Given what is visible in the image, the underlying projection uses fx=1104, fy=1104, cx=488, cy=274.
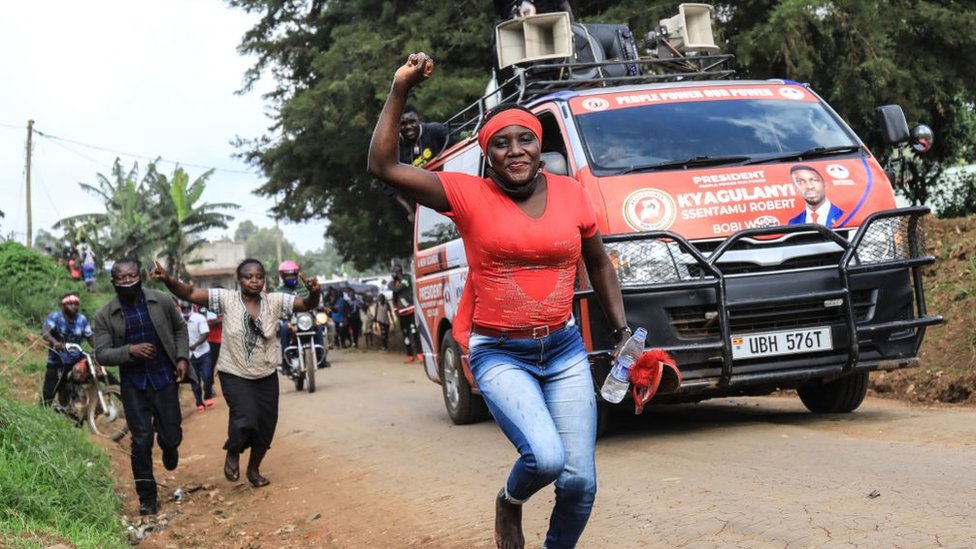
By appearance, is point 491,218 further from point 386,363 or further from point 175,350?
point 386,363

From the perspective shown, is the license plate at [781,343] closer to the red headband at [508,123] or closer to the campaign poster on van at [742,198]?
the campaign poster on van at [742,198]

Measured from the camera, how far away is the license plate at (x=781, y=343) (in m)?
7.21

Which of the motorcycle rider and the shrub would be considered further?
the shrub

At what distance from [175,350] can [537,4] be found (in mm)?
5351

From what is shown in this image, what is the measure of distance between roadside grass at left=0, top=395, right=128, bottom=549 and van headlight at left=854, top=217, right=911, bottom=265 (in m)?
5.09

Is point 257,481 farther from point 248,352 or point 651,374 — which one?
point 651,374

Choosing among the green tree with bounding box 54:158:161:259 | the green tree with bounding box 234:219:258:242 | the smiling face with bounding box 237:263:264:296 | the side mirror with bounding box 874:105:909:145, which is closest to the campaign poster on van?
the side mirror with bounding box 874:105:909:145

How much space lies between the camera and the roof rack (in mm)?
8492

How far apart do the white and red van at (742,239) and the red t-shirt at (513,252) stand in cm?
277

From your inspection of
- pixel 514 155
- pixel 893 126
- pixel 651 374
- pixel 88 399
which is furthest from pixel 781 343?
pixel 88 399

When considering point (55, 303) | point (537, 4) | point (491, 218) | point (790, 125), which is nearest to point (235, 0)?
point (55, 303)

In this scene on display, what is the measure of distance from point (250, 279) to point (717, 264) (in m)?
3.49

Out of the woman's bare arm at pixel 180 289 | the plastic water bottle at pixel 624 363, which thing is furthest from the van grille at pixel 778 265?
the woman's bare arm at pixel 180 289

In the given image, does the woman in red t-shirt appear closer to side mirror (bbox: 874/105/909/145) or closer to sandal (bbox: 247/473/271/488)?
side mirror (bbox: 874/105/909/145)
